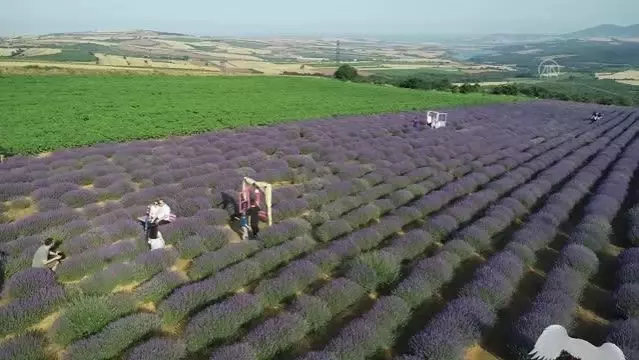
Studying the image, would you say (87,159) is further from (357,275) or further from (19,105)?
(19,105)

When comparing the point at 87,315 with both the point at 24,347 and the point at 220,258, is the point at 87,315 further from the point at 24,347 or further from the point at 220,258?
the point at 220,258

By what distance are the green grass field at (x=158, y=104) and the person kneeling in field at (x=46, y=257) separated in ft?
36.3

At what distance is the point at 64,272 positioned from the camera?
7.19 meters

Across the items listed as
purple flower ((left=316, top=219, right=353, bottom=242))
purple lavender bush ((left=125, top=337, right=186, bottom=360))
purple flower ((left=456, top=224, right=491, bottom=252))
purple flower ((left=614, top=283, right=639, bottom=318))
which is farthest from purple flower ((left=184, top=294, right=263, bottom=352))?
purple flower ((left=614, top=283, right=639, bottom=318))

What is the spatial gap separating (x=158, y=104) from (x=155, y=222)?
22.3m

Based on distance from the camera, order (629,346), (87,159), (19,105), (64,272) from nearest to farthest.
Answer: (629,346) → (64,272) → (87,159) → (19,105)

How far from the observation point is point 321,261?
7.53 metres

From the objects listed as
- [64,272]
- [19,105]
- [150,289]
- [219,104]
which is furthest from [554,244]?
[19,105]

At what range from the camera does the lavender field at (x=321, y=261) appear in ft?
18.2

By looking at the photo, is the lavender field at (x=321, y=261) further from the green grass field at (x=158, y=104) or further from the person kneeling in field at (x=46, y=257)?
the green grass field at (x=158, y=104)

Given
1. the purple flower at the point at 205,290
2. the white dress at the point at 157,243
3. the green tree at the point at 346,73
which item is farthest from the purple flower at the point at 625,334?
the green tree at the point at 346,73

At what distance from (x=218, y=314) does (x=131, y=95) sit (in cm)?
2937

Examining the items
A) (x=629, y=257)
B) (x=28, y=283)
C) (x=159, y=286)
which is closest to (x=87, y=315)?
(x=159, y=286)

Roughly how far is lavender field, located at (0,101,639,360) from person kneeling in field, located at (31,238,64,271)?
0.16m
